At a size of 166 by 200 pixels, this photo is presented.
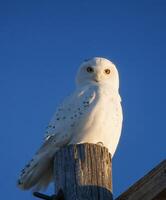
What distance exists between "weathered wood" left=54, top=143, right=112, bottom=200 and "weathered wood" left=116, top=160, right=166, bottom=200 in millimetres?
237

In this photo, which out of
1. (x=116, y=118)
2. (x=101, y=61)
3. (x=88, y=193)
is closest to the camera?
(x=88, y=193)

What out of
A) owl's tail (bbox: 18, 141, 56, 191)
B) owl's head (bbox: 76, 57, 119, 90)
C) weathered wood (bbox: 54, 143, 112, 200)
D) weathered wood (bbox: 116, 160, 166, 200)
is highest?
owl's head (bbox: 76, 57, 119, 90)

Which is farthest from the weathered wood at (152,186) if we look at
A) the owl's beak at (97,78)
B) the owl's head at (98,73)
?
the owl's beak at (97,78)

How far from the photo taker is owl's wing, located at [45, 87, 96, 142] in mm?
4262

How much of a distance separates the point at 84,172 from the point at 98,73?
2.79 metres

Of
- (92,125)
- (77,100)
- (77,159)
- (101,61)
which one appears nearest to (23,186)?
(77,159)

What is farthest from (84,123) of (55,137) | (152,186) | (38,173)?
(152,186)

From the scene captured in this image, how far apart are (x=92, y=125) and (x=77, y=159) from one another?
1623mm

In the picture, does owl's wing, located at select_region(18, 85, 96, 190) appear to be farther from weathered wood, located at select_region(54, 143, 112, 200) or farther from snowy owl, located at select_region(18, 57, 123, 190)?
weathered wood, located at select_region(54, 143, 112, 200)

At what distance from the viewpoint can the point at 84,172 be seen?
2666mm

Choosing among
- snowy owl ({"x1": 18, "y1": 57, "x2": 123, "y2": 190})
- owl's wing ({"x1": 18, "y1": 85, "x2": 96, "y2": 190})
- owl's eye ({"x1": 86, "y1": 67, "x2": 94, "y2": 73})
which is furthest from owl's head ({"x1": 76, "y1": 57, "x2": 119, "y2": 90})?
owl's wing ({"x1": 18, "y1": 85, "x2": 96, "y2": 190})

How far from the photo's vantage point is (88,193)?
2.58m

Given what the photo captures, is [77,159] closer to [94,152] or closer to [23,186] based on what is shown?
[94,152]

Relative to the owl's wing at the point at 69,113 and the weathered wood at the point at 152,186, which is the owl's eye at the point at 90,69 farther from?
the weathered wood at the point at 152,186
